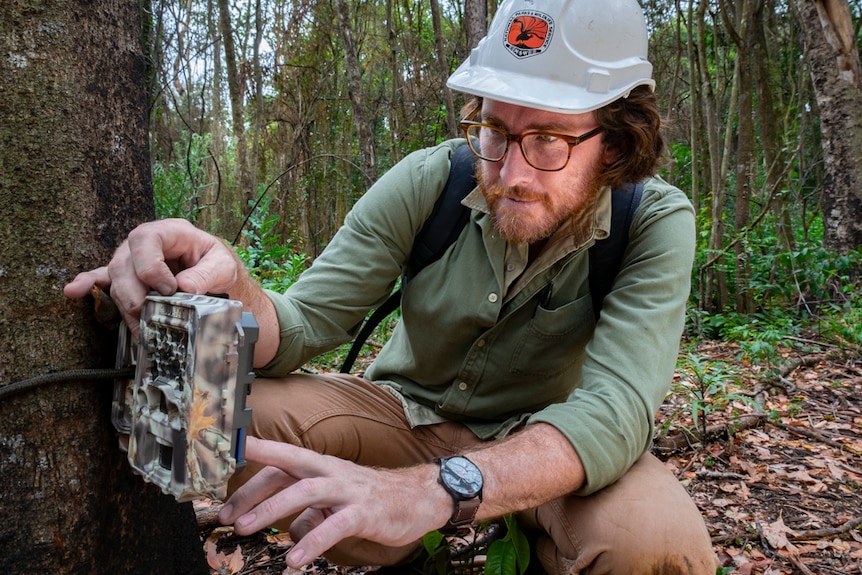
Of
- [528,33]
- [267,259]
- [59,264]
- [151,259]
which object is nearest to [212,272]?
[151,259]

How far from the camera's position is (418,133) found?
31.7 ft

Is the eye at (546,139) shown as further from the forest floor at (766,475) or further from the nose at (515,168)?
the forest floor at (766,475)

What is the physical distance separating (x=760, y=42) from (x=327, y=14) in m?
6.23

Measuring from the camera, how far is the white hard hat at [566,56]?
2.04 meters

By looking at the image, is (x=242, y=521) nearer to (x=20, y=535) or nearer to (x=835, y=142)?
(x=20, y=535)

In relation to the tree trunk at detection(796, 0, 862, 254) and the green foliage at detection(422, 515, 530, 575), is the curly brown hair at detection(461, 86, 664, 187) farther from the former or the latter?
the tree trunk at detection(796, 0, 862, 254)

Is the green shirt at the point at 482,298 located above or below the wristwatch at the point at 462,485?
above

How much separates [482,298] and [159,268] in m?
1.05

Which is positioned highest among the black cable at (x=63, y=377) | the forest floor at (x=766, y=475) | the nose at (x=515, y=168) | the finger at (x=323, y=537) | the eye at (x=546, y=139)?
the eye at (x=546, y=139)

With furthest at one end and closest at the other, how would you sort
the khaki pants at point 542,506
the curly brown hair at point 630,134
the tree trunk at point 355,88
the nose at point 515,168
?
the tree trunk at point 355,88 < the curly brown hair at point 630,134 < the nose at point 515,168 < the khaki pants at point 542,506

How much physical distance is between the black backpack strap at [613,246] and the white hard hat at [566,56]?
31 centimetres

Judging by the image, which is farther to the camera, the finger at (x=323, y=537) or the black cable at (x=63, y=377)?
the black cable at (x=63, y=377)

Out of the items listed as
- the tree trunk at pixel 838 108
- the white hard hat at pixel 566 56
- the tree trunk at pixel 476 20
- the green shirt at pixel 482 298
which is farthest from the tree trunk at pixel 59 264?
the tree trunk at pixel 838 108

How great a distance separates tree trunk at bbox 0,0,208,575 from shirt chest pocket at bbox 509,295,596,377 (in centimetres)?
119
